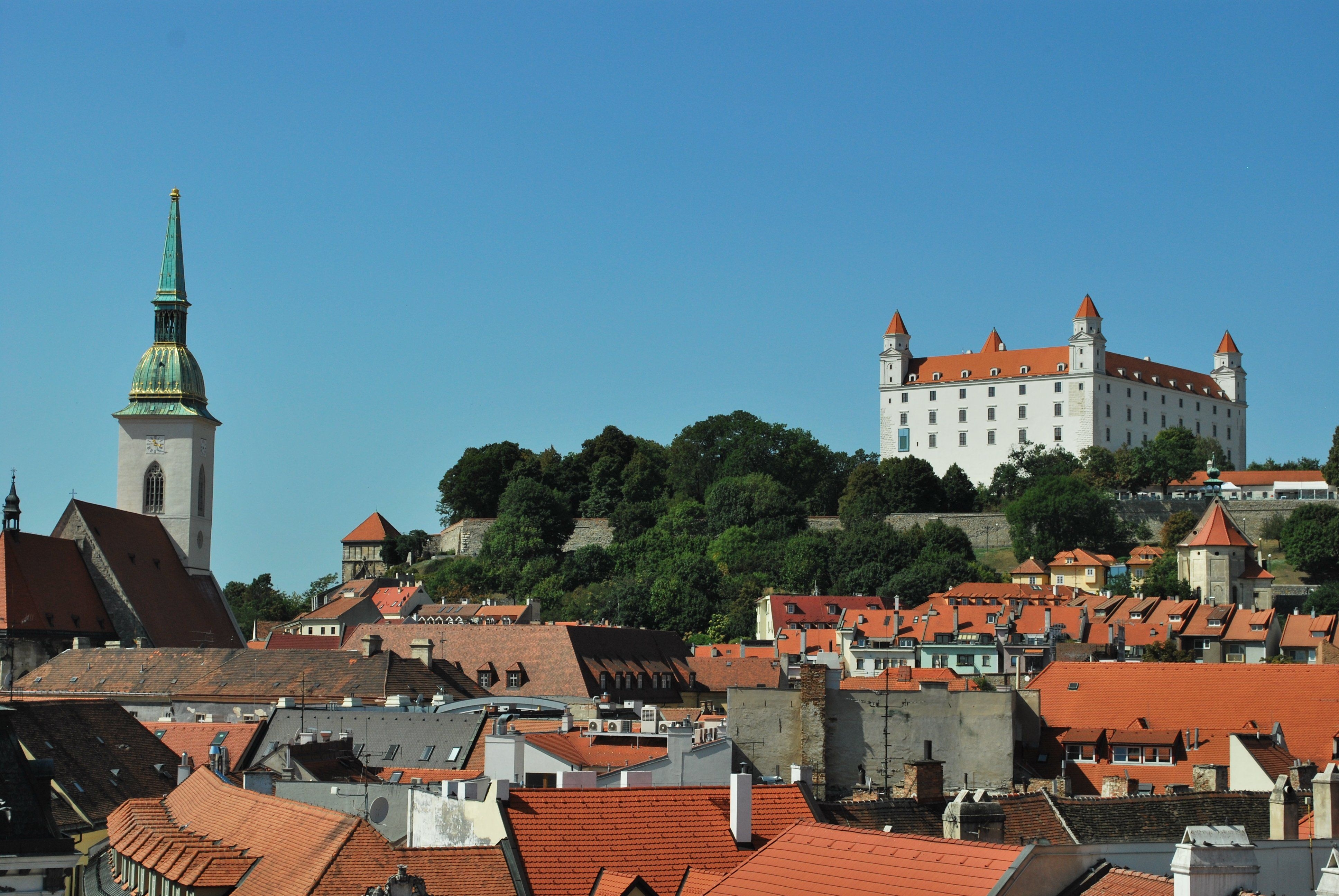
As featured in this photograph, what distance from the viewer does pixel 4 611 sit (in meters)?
57.9

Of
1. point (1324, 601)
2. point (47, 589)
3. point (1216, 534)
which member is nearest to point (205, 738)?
point (47, 589)

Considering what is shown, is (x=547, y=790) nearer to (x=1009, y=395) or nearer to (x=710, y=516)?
(x=710, y=516)

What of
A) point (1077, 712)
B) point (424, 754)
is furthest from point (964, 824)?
point (1077, 712)

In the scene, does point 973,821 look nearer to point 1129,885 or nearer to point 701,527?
point 1129,885

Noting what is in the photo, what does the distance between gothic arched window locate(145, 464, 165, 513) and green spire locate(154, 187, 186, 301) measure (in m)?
6.78

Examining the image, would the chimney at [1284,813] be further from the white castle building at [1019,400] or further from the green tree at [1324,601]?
the white castle building at [1019,400]

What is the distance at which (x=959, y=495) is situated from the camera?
115 metres

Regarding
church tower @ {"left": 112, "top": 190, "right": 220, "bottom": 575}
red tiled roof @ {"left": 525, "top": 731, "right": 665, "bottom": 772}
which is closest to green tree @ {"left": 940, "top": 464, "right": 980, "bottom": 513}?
church tower @ {"left": 112, "top": 190, "right": 220, "bottom": 575}

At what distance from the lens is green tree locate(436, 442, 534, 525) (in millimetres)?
120188

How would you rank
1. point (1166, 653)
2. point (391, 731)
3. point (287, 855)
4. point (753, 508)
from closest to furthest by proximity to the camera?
point (287, 855) → point (391, 731) → point (1166, 653) → point (753, 508)

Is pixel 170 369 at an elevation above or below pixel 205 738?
above

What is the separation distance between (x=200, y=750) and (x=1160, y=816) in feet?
63.6

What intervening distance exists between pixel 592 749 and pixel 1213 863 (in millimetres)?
22315

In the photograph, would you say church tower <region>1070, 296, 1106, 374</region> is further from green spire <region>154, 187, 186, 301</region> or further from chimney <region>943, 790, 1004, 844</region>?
chimney <region>943, 790, 1004, 844</region>
